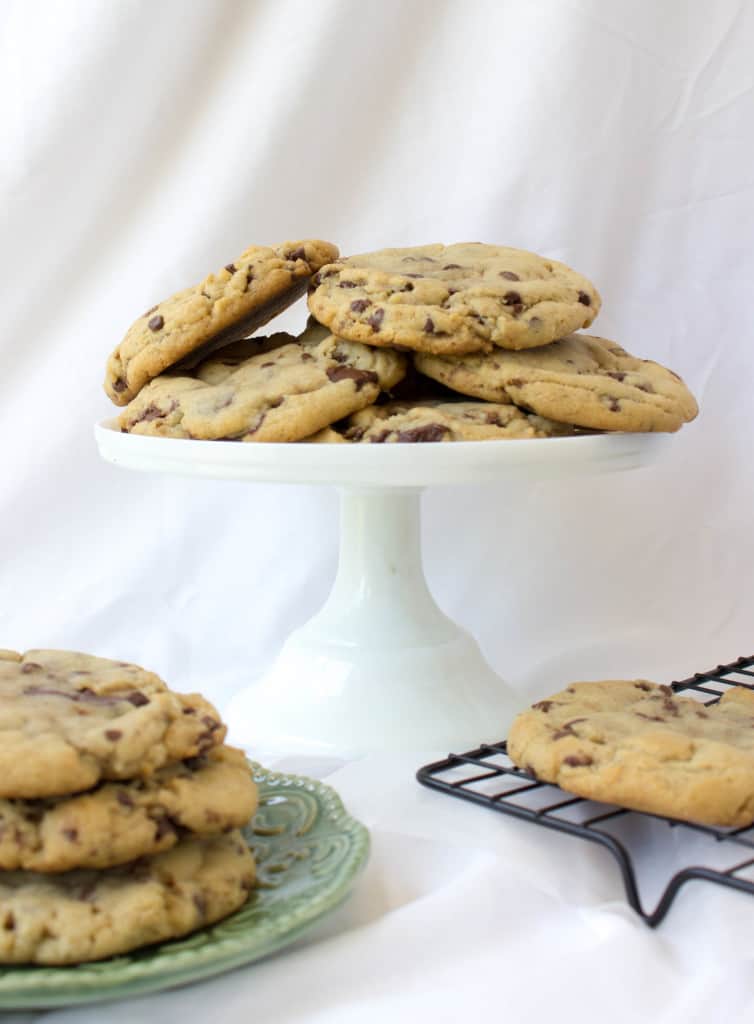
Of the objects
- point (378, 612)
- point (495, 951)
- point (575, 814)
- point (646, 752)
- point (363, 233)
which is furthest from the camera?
point (363, 233)

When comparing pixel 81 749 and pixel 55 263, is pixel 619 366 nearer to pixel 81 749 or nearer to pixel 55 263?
pixel 81 749

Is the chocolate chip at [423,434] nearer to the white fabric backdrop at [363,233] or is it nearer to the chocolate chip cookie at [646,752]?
the chocolate chip cookie at [646,752]

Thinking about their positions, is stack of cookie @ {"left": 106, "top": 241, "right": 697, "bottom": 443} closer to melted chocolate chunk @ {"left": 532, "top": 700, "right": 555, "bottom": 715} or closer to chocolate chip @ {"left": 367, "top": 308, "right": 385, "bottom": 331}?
chocolate chip @ {"left": 367, "top": 308, "right": 385, "bottom": 331}

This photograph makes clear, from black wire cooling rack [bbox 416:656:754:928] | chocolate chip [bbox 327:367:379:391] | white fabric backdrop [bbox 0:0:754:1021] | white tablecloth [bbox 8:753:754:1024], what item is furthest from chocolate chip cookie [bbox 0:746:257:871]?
white fabric backdrop [bbox 0:0:754:1021]

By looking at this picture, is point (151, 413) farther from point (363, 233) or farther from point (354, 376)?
point (363, 233)

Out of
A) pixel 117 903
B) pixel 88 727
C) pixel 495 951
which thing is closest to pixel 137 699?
pixel 88 727

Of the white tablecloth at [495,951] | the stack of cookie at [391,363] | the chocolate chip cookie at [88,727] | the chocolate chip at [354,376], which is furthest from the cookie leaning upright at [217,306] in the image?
the white tablecloth at [495,951]

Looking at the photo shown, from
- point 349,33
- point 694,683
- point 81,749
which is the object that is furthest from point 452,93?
point 81,749
